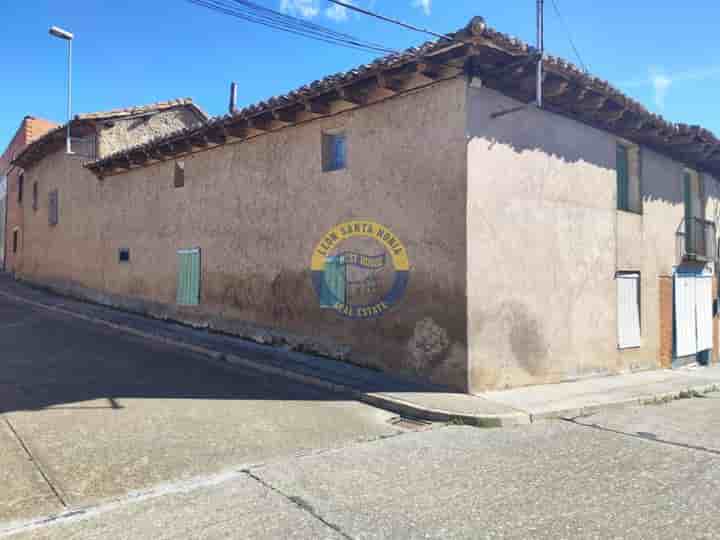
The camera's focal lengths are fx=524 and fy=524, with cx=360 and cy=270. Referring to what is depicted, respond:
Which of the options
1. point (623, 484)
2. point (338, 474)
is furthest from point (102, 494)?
point (623, 484)

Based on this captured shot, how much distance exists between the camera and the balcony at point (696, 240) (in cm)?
1196

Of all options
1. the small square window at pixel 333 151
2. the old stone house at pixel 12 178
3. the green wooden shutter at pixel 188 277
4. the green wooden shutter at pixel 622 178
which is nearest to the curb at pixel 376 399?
the green wooden shutter at pixel 188 277

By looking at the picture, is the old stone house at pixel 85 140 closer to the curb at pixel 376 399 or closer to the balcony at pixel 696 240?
the curb at pixel 376 399

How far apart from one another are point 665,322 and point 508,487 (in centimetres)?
894

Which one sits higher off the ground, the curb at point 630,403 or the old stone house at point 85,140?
the old stone house at point 85,140

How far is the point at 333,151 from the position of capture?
923 cm

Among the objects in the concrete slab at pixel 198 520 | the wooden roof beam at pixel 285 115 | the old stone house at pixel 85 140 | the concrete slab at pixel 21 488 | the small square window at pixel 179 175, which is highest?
the old stone house at pixel 85 140

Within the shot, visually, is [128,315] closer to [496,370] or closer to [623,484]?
[496,370]

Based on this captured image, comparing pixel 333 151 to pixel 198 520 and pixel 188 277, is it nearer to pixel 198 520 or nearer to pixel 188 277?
pixel 188 277

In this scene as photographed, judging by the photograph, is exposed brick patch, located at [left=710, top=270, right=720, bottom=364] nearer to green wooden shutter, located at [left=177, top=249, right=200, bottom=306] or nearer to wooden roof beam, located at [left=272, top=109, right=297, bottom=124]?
wooden roof beam, located at [left=272, top=109, right=297, bottom=124]

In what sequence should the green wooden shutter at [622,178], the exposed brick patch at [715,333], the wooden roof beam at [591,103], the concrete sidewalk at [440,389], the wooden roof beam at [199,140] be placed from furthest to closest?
the exposed brick patch at [715,333] < the wooden roof beam at [199,140] < the green wooden shutter at [622,178] < the wooden roof beam at [591,103] < the concrete sidewalk at [440,389]

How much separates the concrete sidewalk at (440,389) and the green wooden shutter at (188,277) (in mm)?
714

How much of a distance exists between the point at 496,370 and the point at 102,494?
5.33 metres

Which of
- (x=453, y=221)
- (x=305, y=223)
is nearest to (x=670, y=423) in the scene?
(x=453, y=221)
